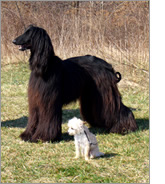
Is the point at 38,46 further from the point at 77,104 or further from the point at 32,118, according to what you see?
the point at 77,104

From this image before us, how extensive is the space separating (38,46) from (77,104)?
127 inches

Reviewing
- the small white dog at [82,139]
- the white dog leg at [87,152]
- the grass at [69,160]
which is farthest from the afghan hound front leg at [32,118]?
the white dog leg at [87,152]

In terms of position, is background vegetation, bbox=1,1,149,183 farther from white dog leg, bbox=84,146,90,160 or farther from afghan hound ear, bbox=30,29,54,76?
afghan hound ear, bbox=30,29,54,76

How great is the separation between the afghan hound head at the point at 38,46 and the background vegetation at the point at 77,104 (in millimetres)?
1169

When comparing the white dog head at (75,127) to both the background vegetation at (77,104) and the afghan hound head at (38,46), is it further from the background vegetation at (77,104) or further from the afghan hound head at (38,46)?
the afghan hound head at (38,46)

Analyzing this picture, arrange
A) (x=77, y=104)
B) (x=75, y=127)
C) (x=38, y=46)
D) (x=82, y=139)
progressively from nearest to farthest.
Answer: (x=75, y=127), (x=82, y=139), (x=38, y=46), (x=77, y=104)

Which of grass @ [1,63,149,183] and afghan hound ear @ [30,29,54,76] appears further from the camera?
afghan hound ear @ [30,29,54,76]

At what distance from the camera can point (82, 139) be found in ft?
12.4

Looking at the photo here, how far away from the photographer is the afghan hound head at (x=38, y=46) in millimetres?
4203

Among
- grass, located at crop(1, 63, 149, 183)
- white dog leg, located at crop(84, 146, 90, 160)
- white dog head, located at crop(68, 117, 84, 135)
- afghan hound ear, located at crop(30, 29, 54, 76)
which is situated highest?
afghan hound ear, located at crop(30, 29, 54, 76)

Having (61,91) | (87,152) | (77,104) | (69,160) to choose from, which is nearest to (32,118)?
(61,91)

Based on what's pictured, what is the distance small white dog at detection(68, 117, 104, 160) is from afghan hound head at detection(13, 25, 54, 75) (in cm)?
97

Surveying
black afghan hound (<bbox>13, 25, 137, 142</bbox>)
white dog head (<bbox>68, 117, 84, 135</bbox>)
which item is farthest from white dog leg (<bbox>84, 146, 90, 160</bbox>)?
black afghan hound (<bbox>13, 25, 137, 142</bbox>)

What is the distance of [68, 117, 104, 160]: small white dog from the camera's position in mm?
3705
